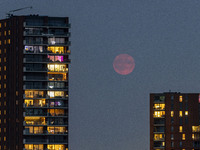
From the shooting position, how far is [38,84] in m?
184

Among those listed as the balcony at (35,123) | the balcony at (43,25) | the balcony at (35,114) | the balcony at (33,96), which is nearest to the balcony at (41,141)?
the balcony at (35,123)

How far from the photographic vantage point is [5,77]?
19400cm

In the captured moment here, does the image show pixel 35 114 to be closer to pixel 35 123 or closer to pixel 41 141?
pixel 35 123

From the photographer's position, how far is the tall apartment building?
7175 inches

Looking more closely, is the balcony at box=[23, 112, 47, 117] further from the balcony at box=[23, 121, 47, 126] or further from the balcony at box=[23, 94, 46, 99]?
the balcony at box=[23, 94, 46, 99]

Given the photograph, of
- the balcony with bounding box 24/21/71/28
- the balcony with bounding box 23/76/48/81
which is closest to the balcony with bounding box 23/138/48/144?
the balcony with bounding box 23/76/48/81

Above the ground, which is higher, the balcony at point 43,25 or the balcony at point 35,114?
the balcony at point 43,25

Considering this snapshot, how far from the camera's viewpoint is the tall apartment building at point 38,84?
18225cm

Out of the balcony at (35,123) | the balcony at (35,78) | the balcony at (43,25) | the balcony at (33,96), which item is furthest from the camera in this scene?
the balcony at (43,25)

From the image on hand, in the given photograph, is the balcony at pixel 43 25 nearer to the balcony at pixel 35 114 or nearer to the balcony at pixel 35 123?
the balcony at pixel 35 114

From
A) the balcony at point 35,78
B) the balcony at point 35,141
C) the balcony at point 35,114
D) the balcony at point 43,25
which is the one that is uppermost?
the balcony at point 43,25

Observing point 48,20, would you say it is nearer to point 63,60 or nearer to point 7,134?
point 63,60

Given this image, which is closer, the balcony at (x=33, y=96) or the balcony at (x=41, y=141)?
the balcony at (x=41, y=141)

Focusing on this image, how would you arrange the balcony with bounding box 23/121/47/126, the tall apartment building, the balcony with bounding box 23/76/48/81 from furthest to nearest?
the balcony with bounding box 23/76/48/81, the balcony with bounding box 23/121/47/126, the tall apartment building
